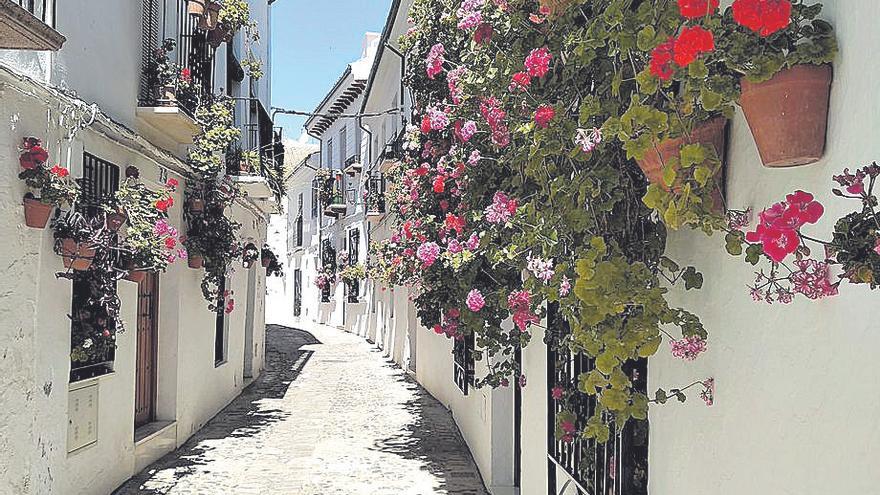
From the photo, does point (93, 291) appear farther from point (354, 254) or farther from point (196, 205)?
point (354, 254)

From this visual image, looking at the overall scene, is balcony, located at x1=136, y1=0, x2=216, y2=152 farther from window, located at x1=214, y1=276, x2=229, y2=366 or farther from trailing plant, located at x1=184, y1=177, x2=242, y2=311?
window, located at x1=214, y1=276, x2=229, y2=366

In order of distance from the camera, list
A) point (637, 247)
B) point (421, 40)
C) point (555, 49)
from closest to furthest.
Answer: point (637, 247)
point (555, 49)
point (421, 40)

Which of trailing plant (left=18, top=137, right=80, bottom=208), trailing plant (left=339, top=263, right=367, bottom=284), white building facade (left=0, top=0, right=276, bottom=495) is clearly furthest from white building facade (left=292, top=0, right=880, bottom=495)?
trailing plant (left=339, top=263, right=367, bottom=284)

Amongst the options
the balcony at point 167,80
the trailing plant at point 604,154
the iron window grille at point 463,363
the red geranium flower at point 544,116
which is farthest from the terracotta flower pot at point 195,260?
the red geranium flower at point 544,116

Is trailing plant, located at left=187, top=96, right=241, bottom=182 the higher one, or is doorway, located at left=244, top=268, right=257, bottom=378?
trailing plant, located at left=187, top=96, right=241, bottom=182

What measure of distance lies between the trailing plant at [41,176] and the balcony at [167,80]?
9.55 ft

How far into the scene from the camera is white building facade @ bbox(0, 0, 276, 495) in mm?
5543

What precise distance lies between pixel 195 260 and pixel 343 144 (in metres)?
19.3

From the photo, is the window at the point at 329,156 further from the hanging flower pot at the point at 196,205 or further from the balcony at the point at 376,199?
the hanging flower pot at the point at 196,205

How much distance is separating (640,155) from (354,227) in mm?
23767

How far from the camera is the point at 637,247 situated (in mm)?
2646

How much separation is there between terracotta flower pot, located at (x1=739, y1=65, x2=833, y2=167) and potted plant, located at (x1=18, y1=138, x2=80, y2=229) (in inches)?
207

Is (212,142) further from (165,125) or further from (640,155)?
(640,155)

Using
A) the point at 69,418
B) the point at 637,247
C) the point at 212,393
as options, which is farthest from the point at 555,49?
the point at 212,393
